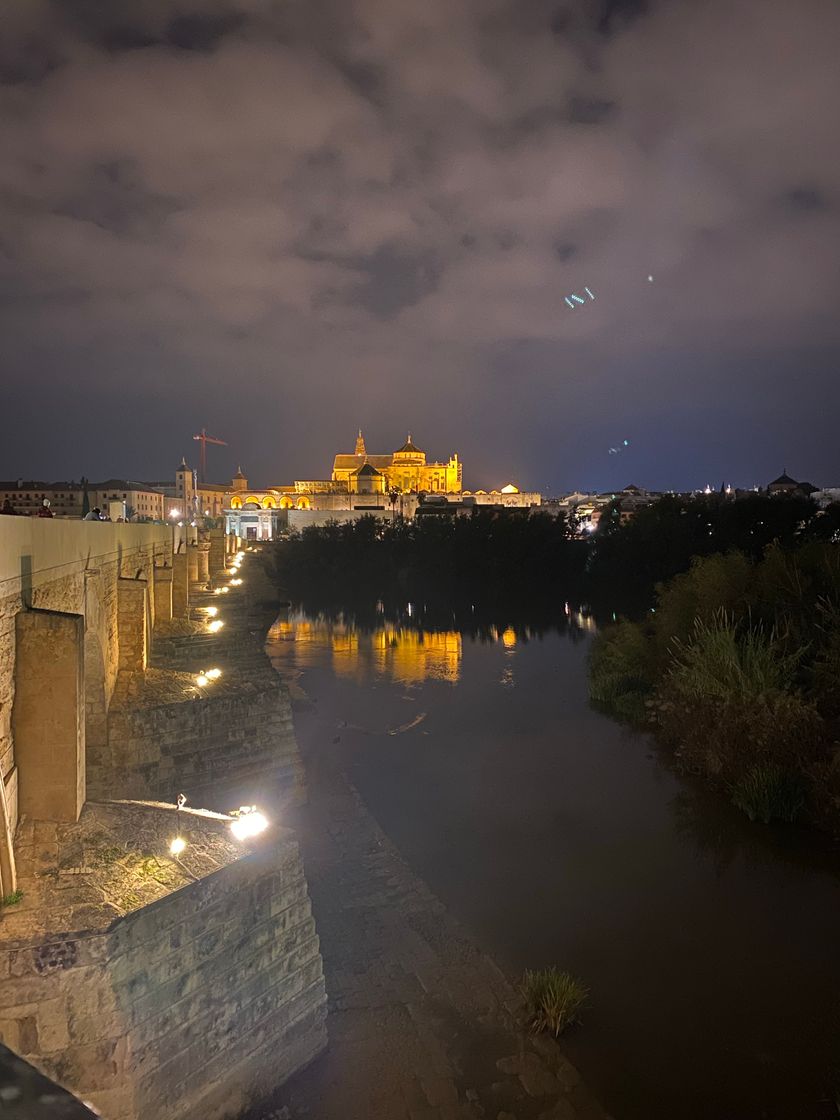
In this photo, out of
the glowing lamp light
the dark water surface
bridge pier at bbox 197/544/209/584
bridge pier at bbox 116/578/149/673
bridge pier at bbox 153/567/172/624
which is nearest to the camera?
the glowing lamp light

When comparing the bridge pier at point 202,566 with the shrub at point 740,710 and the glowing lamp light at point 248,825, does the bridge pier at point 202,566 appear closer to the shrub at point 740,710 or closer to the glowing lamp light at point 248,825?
the shrub at point 740,710

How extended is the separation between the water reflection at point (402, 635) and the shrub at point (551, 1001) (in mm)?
10673

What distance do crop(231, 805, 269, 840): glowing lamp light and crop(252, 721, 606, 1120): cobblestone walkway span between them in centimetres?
133

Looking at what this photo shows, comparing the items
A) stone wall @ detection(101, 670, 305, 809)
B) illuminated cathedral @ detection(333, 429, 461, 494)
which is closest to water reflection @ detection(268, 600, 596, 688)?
stone wall @ detection(101, 670, 305, 809)

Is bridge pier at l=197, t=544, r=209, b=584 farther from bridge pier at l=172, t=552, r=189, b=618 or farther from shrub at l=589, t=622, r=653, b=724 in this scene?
shrub at l=589, t=622, r=653, b=724

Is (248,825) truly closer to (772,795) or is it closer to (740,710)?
(772,795)

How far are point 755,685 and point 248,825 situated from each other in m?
7.16

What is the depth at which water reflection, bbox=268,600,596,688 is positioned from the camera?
57.8 feet

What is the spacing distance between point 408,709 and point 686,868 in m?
6.79

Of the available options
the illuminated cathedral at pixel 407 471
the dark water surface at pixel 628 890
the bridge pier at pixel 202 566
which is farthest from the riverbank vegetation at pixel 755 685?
the illuminated cathedral at pixel 407 471

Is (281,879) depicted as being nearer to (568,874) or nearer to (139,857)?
(139,857)

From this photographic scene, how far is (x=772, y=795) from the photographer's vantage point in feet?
28.1

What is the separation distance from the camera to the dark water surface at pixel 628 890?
191 inches

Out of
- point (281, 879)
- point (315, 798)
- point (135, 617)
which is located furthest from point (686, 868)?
point (135, 617)
